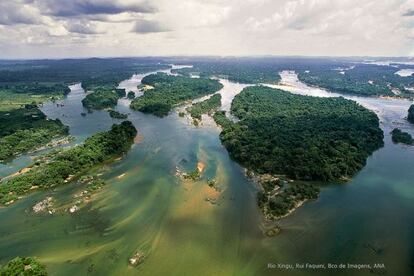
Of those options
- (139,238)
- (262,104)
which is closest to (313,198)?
(139,238)

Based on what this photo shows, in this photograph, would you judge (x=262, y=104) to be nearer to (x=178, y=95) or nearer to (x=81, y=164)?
(x=178, y=95)

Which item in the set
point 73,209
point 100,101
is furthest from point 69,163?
point 100,101

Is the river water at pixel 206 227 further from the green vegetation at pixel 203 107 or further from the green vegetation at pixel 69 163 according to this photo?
the green vegetation at pixel 203 107

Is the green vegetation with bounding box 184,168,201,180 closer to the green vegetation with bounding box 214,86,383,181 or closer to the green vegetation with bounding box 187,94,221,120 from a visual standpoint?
the green vegetation with bounding box 214,86,383,181

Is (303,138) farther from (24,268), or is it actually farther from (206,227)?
(24,268)

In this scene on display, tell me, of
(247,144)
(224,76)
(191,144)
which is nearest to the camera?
(247,144)

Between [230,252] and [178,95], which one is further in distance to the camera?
[178,95]
